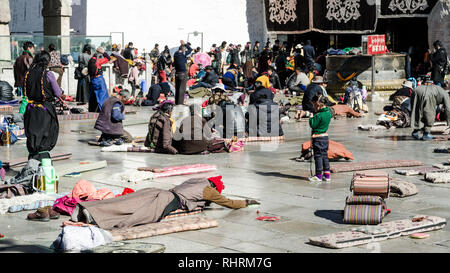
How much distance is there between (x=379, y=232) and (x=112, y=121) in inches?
317

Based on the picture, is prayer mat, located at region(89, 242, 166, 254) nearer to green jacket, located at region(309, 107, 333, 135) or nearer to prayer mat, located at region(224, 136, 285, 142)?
green jacket, located at region(309, 107, 333, 135)

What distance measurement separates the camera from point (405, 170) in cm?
1186

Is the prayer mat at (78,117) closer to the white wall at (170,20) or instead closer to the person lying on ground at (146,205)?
the person lying on ground at (146,205)

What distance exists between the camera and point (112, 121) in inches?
581

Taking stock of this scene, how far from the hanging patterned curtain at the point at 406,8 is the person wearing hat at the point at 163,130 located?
50.1 ft

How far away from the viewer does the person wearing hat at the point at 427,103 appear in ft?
49.9

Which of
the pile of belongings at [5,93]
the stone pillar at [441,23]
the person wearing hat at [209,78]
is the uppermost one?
the stone pillar at [441,23]

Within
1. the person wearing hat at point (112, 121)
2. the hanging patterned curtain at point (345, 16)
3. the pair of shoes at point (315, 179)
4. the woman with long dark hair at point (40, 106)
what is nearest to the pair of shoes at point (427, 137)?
the pair of shoes at point (315, 179)

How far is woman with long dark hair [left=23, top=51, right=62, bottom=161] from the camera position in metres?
11.0

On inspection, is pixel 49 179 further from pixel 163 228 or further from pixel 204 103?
pixel 204 103

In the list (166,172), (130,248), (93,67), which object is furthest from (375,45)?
(130,248)

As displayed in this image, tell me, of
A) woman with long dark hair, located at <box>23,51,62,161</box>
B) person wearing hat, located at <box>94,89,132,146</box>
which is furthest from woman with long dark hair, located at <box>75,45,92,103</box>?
woman with long dark hair, located at <box>23,51,62,161</box>

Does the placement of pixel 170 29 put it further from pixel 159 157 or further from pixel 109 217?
pixel 109 217
